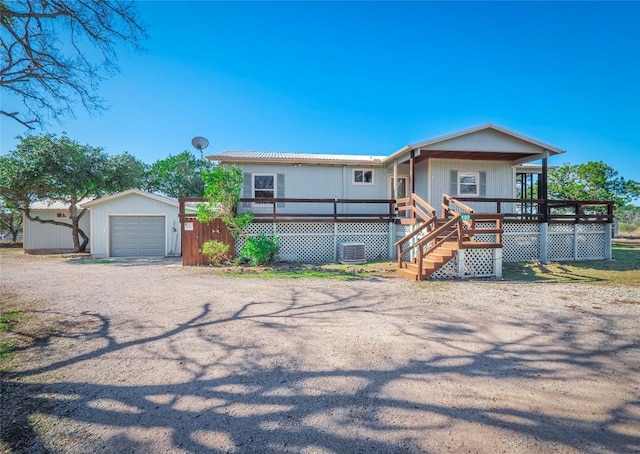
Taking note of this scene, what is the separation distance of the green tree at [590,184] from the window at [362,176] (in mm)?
21272

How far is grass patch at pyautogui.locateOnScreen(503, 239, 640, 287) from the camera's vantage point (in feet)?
26.0

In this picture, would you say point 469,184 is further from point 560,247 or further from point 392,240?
point 392,240

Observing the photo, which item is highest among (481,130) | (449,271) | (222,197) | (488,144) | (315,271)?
(481,130)

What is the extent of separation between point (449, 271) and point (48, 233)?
2281cm

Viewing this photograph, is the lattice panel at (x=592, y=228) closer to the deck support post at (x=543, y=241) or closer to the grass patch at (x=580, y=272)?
the grass patch at (x=580, y=272)

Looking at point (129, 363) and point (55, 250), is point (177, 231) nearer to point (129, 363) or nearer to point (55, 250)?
point (55, 250)

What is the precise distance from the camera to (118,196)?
14.4 m

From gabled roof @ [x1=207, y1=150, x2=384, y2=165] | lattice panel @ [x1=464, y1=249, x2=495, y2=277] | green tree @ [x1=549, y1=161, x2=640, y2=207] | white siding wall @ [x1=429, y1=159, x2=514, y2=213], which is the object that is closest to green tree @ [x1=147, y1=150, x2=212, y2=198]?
gabled roof @ [x1=207, y1=150, x2=384, y2=165]

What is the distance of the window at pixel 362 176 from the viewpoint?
13.5 m

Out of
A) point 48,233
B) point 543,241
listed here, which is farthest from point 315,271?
point 48,233

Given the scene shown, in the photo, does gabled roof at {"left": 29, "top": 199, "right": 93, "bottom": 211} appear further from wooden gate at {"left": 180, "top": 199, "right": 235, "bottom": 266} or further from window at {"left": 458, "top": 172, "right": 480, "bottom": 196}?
window at {"left": 458, "top": 172, "right": 480, "bottom": 196}

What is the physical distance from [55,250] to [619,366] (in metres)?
24.5

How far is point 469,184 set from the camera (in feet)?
42.1

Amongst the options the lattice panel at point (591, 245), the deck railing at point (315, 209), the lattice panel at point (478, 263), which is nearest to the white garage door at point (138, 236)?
the deck railing at point (315, 209)
